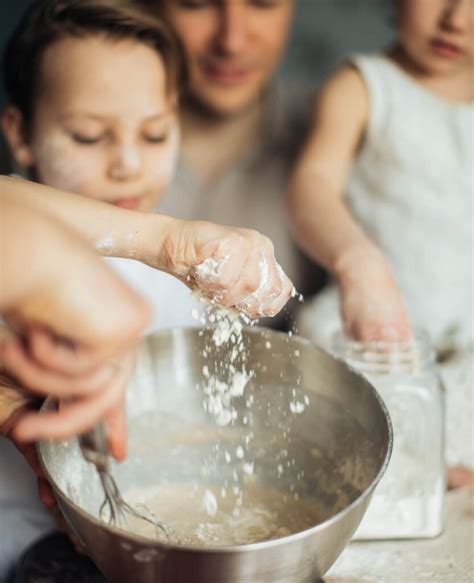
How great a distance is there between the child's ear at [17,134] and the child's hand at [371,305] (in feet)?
1.30

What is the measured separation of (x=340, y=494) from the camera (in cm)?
56

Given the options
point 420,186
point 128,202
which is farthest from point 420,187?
point 128,202

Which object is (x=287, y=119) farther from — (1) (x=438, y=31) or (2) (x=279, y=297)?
(2) (x=279, y=297)

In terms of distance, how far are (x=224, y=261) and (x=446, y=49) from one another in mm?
571

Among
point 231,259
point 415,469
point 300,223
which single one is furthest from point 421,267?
point 231,259

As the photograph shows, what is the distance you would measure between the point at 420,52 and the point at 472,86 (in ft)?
0.35

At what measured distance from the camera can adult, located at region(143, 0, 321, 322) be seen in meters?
1.02

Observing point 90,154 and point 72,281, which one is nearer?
point 72,281

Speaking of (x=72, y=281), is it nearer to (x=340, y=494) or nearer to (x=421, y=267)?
(x=340, y=494)

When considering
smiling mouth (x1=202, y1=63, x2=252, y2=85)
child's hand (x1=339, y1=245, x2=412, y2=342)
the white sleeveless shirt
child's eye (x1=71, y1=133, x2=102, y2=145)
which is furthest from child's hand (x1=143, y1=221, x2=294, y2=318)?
smiling mouth (x1=202, y1=63, x2=252, y2=85)

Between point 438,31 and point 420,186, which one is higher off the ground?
point 438,31

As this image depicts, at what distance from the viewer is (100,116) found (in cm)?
76

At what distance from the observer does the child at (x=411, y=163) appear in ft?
2.98

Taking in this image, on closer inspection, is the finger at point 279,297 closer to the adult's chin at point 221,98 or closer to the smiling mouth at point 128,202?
the smiling mouth at point 128,202
